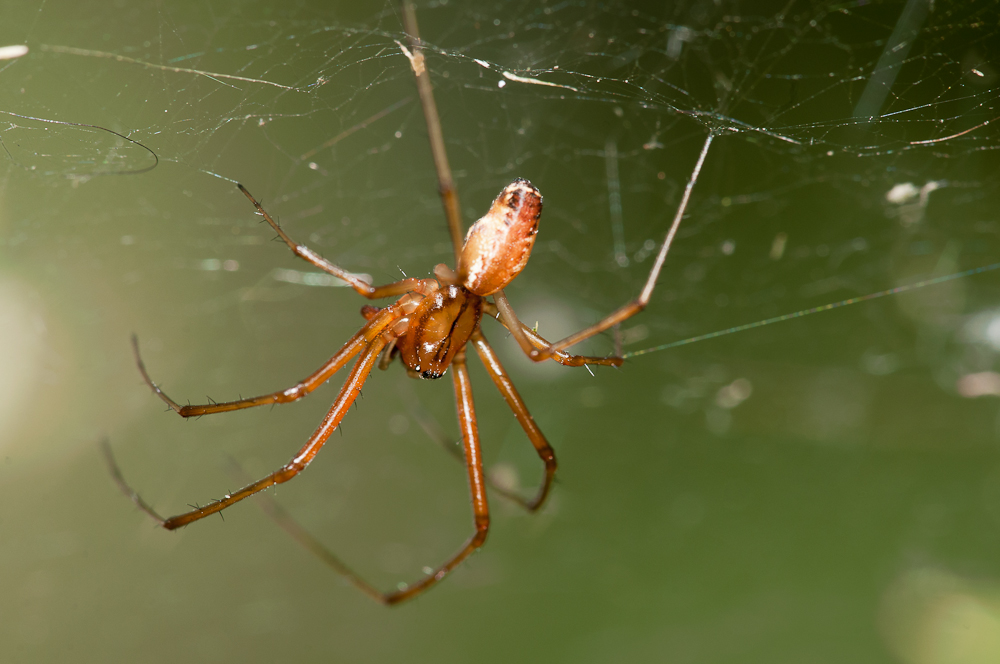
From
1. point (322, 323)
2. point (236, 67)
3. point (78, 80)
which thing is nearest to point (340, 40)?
point (236, 67)

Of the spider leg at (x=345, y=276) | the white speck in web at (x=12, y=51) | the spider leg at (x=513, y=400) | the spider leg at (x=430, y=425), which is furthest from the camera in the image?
the spider leg at (x=430, y=425)

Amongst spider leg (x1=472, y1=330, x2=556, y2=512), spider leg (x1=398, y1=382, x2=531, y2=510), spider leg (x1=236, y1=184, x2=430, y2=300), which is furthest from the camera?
spider leg (x1=398, y1=382, x2=531, y2=510)

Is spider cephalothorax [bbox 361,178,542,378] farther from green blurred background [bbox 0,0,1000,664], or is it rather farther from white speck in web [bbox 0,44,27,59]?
white speck in web [bbox 0,44,27,59]

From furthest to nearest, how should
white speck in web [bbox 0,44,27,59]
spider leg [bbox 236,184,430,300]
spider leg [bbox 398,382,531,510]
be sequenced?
spider leg [bbox 398,382,531,510] < spider leg [bbox 236,184,430,300] < white speck in web [bbox 0,44,27,59]

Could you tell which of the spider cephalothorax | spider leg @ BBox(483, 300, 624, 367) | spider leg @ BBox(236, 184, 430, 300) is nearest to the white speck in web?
spider leg @ BBox(236, 184, 430, 300)

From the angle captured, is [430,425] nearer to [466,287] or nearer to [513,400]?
[513,400]

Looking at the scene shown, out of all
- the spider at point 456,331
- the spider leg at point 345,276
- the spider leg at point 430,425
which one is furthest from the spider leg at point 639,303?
the spider leg at point 430,425

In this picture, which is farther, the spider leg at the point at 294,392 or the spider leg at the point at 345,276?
the spider leg at the point at 294,392

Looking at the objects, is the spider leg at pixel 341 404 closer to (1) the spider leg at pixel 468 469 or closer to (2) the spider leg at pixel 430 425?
(1) the spider leg at pixel 468 469
